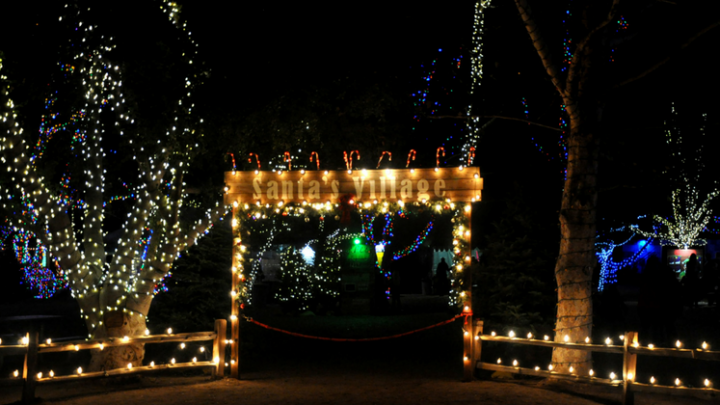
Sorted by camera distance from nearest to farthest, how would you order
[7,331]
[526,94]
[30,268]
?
1. [7,331]
2. [526,94]
3. [30,268]

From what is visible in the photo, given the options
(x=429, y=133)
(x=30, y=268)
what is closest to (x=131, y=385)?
(x=429, y=133)

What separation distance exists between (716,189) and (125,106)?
1014 inches

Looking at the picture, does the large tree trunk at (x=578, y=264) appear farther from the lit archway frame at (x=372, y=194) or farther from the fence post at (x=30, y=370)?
the fence post at (x=30, y=370)

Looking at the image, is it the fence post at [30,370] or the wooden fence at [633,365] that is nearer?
the wooden fence at [633,365]

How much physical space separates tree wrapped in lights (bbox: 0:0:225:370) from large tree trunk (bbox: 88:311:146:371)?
0.02 metres

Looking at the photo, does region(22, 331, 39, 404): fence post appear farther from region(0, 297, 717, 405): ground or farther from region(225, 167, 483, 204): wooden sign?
region(225, 167, 483, 204): wooden sign

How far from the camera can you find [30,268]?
87.7 feet

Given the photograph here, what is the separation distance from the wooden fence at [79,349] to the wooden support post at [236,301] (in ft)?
0.52

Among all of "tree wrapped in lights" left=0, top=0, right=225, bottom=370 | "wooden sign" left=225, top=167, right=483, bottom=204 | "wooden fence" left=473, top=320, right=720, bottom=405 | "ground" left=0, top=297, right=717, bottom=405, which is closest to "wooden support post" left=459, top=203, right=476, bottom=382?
"ground" left=0, top=297, right=717, bottom=405

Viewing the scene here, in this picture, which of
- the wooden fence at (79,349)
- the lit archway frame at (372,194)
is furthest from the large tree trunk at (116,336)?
the lit archway frame at (372,194)

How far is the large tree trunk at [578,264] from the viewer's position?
10.0 m

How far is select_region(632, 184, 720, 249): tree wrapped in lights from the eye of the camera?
101ft

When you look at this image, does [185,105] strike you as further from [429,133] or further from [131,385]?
[429,133]

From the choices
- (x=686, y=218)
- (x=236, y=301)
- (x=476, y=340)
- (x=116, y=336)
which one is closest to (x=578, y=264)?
(x=476, y=340)
